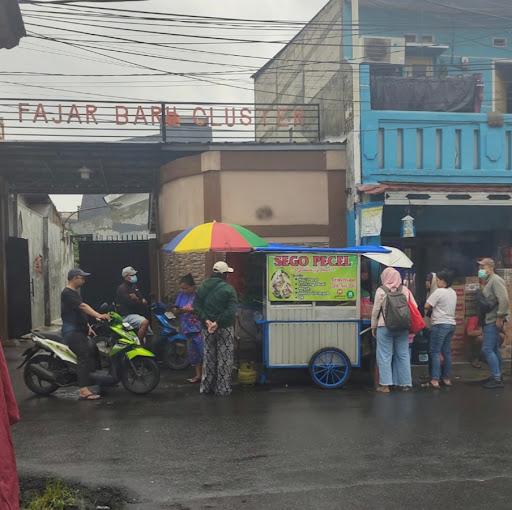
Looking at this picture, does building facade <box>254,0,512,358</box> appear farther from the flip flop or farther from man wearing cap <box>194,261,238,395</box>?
the flip flop

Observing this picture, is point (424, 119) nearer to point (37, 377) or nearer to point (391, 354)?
point (391, 354)

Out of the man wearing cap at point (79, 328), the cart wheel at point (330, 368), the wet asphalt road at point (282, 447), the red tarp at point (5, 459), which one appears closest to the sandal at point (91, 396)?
the man wearing cap at point (79, 328)

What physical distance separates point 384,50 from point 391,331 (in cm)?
757

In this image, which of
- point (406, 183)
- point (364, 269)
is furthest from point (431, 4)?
point (364, 269)

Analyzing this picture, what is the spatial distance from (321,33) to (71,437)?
423 inches

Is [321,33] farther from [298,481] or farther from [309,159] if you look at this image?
[298,481]

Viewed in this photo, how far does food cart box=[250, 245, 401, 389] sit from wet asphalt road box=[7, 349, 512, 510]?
1.55 feet

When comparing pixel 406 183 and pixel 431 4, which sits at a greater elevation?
pixel 431 4

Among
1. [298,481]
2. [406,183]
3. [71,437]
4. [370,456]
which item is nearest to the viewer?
[298,481]

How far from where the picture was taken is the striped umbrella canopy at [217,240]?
8617 mm

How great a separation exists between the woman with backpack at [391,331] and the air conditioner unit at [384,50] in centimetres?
663

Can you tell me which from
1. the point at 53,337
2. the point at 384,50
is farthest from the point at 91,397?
the point at 384,50

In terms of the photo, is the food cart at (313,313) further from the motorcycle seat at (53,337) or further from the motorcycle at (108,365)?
the motorcycle seat at (53,337)

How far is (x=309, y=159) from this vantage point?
468 inches
